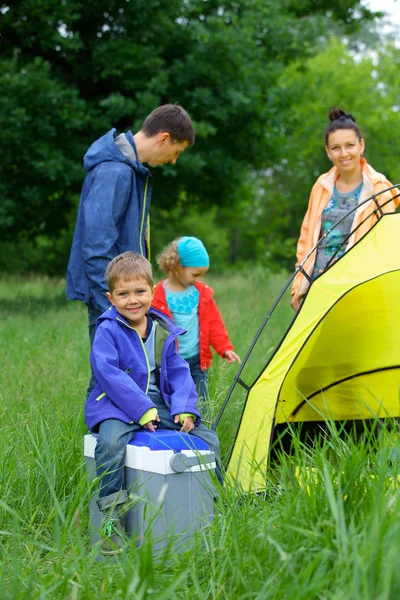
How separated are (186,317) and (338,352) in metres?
0.86

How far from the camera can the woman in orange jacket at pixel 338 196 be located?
408 cm

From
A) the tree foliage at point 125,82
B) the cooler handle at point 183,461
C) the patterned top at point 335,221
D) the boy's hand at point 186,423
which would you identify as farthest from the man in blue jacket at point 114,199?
the tree foliage at point 125,82

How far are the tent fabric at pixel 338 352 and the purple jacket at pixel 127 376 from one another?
358mm

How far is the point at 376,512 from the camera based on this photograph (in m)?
1.91

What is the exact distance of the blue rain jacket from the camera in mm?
3576

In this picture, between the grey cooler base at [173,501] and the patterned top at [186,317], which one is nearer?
the grey cooler base at [173,501]

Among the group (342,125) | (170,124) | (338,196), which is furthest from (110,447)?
(342,125)

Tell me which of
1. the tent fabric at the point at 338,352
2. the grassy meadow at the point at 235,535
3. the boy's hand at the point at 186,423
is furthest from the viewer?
the tent fabric at the point at 338,352

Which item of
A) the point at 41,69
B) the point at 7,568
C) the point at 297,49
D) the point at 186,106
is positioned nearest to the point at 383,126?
the point at 297,49

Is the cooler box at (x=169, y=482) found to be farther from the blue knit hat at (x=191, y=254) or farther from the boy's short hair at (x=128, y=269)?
the blue knit hat at (x=191, y=254)

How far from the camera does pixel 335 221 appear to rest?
415 cm

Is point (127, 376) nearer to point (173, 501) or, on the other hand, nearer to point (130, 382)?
point (130, 382)

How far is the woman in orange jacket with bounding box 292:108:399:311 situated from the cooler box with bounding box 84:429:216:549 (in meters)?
1.55

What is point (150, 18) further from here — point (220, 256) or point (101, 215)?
point (220, 256)
